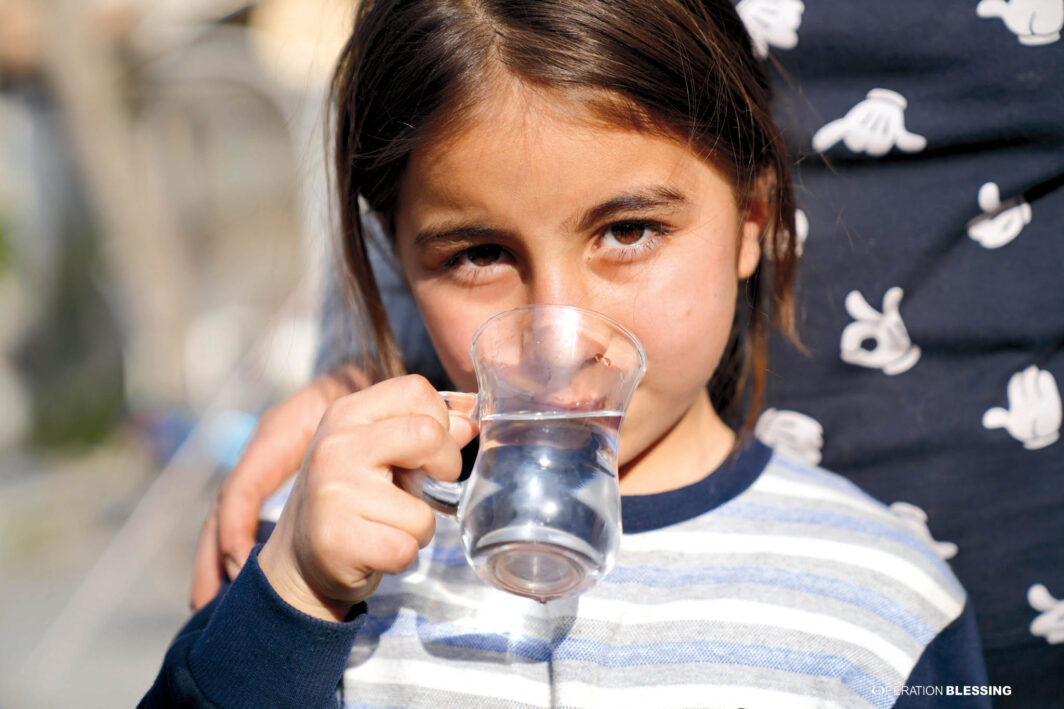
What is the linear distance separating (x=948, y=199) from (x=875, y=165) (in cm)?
13

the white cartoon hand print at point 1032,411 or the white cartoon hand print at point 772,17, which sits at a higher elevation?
the white cartoon hand print at point 772,17

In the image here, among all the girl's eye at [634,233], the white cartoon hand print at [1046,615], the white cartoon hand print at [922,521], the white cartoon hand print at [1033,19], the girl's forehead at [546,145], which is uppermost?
the white cartoon hand print at [1033,19]

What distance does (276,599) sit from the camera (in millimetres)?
952

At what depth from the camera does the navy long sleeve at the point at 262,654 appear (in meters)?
0.96

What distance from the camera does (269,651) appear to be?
967 millimetres

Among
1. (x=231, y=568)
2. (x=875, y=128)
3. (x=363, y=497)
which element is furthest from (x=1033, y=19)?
(x=231, y=568)

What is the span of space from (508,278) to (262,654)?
531 mm

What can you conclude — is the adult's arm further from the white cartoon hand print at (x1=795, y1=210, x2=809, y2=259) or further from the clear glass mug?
the white cartoon hand print at (x1=795, y1=210, x2=809, y2=259)

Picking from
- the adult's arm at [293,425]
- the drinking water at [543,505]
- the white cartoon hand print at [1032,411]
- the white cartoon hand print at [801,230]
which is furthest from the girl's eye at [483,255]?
the white cartoon hand print at [1032,411]

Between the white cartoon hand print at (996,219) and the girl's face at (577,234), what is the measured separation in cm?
49

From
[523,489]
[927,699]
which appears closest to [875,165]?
[927,699]

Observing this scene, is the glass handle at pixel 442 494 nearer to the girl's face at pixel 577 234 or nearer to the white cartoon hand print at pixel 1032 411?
the girl's face at pixel 577 234

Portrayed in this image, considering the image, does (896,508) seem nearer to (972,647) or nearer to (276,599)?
(972,647)

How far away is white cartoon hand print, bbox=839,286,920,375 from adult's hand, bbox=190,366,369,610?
2.86 ft
